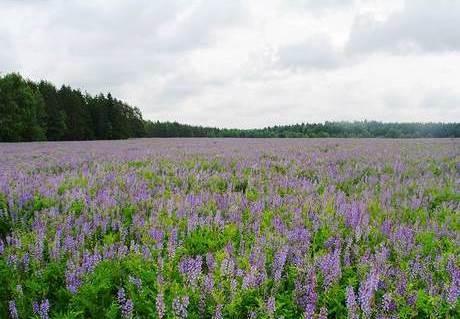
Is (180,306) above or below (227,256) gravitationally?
below

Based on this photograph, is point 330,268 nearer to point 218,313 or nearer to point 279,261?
point 279,261

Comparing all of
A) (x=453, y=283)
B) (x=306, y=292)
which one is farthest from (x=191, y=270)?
(x=453, y=283)

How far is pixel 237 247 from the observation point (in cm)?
375

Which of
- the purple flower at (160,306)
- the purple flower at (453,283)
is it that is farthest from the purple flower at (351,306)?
the purple flower at (160,306)

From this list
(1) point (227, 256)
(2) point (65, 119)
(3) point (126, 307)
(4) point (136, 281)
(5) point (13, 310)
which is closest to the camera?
(3) point (126, 307)

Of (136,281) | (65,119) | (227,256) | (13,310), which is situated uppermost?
(65,119)

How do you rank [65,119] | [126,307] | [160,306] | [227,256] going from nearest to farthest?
[160,306]
[126,307]
[227,256]
[65,119]

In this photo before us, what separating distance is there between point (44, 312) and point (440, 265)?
2874mm

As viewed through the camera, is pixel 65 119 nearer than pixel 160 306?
No

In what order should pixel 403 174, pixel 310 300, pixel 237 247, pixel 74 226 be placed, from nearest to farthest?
pixel 310 300 < pixel 237 247 < pixel 74 226 < pixel 403 174

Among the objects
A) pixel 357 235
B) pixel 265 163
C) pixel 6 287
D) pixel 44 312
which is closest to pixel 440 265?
pixel 357 235

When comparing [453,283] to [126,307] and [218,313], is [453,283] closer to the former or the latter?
[218,313]

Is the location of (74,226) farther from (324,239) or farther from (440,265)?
(440,265)

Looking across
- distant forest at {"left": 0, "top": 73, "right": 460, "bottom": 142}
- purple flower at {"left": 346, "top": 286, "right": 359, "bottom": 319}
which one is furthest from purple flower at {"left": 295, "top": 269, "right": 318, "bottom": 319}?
distant forest at {"left": 0, "top": 73, "right": 460, "bottom": 142}
